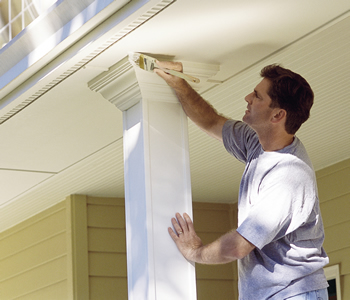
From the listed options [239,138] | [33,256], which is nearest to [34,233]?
[33,256]

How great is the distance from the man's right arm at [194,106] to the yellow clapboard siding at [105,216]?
309 cm

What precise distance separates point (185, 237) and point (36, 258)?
3.95 meters

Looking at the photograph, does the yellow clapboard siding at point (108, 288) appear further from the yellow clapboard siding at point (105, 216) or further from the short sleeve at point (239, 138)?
the short sleeve at point (239, 138)

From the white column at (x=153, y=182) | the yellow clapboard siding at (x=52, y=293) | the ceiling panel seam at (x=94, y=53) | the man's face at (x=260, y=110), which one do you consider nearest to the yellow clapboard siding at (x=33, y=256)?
the yellow clapboard siding at (x=52, y=293)

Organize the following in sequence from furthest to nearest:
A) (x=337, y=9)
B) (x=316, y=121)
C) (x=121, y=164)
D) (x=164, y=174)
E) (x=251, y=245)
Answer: (x=121, y=164)
(x=316, y=121)
(x=164, y=174)
(x=337, y=9)
(x=251, y=245)

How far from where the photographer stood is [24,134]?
4.29 metres

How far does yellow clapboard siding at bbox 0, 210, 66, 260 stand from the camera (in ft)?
20.8

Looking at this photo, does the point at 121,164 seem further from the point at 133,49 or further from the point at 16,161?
the point at 133,49

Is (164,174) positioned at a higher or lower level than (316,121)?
lower

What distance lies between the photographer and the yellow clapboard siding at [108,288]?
599cm

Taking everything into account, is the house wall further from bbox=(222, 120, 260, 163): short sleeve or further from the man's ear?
the man's ear

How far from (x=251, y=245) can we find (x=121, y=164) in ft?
9.18

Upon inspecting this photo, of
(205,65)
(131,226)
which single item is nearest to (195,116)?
(205,65)

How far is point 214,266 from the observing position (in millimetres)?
6781
